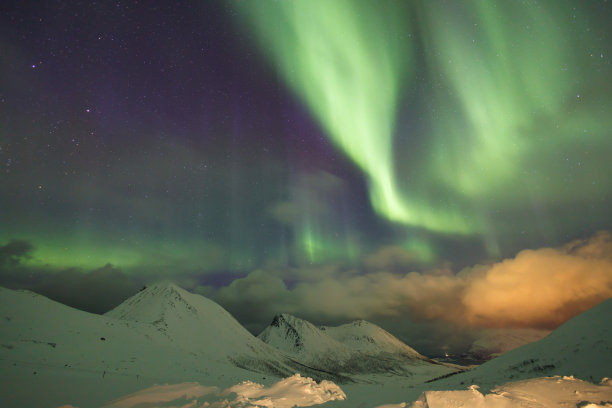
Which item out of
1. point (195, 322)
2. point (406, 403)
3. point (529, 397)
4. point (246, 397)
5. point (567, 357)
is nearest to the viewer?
point (529, 397)

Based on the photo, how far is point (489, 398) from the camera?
1326 centimetres

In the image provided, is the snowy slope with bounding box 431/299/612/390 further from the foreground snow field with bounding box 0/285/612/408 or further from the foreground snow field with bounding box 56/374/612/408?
the foreground snow field with bounding box 56/374/612/408

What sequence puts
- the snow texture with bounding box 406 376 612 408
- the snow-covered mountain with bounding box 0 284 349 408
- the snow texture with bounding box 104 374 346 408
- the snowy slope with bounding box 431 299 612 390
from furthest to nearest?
the snowy slope with bounding box 431 299 612 390 → the snow-covered mountain with bounding box 0 284 349 408 → the snow texture with bounding box 104 374 346 408 → the snow texture with bounding box 406 376 612 408

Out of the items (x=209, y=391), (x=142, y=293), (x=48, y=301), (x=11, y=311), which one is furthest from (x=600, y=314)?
(x=142, y=293)

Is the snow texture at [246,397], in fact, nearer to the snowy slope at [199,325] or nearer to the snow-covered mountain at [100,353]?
the snow-covered mountain at [100,353]

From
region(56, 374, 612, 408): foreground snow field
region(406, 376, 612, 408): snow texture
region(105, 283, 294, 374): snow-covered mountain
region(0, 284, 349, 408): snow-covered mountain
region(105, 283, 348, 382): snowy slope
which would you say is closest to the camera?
region(406, 376, 612, 408): snow texture

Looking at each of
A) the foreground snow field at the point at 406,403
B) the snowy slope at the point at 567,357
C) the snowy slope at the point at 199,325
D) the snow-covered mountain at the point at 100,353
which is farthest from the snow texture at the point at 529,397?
the snowy slope at the point at 199,325

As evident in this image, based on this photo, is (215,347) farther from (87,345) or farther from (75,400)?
(75,400)

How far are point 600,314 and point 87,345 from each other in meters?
70.0

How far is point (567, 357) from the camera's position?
92.2 feet

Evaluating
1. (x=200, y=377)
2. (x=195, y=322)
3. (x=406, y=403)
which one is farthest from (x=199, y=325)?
(x=406, y=403)

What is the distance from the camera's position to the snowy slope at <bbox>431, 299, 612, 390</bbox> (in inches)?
985

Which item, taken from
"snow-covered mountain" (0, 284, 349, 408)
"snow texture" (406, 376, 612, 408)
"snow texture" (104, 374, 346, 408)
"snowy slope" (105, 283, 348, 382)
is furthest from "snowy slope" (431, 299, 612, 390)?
"snowy slope" (105, 283, 348, 382)

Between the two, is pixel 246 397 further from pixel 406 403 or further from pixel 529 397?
pixel 529 397
